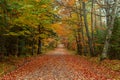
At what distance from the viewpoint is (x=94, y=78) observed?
12.4 meters

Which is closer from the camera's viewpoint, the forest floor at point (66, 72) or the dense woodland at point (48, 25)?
the forest floor at point (66, 72)

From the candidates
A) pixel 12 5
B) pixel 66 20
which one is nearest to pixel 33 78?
pixel 12 5

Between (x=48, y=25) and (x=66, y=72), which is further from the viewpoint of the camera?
(x=48, y=25)

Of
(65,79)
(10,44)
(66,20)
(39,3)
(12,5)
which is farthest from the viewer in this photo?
(66,20)

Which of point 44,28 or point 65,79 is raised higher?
point 44,28

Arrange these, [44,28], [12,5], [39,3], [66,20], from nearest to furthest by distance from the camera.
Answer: [12,5] < [39,3] < [66,20] < [44,28]

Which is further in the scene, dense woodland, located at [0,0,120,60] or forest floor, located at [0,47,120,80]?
dense woodland, located at [0,0,120,60]

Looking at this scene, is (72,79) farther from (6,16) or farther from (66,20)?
(66,20)

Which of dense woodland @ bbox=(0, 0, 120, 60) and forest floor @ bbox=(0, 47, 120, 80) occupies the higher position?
dense woodland @ bbox=(0, 0, 120, 60)

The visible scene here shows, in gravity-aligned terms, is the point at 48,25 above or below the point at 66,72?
above

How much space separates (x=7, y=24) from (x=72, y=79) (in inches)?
335

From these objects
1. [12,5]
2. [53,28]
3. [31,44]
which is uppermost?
[12,5]

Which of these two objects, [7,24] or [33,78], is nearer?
[33,78]

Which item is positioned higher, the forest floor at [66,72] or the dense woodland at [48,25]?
the dense woodland at [48,25]
